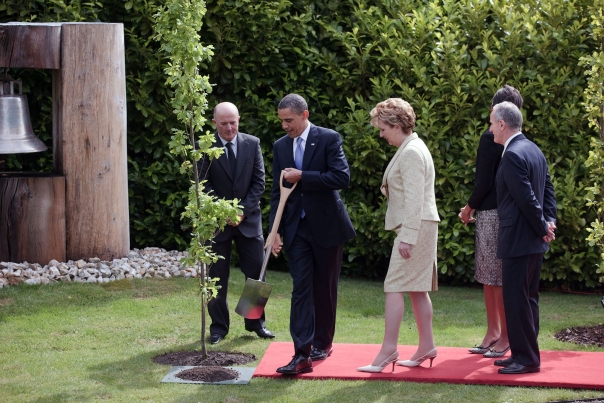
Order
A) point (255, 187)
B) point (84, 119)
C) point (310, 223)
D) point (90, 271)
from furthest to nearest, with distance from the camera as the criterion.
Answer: point (84, 119) < point (90, 271) < point (255, 187) < point (310, 223)

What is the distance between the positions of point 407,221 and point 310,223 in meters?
0.82

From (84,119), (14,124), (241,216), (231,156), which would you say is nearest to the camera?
(241,216)

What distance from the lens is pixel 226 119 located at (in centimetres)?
773

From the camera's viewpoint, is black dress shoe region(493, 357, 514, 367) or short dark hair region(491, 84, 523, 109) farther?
short dark hair region(491, 84, 523, 109)

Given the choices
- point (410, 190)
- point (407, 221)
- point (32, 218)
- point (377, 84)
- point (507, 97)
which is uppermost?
point (377, 84)

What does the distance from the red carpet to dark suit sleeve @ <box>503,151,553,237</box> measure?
3.56 ft

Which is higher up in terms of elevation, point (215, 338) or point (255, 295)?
point (255, 295)

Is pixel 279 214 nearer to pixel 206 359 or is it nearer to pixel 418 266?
pixel 418 266

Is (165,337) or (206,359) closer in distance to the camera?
(206,359)

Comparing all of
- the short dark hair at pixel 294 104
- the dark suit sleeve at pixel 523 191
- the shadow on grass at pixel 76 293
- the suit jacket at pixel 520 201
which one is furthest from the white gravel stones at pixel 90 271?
the dark suit sleeve at pixel 523 191

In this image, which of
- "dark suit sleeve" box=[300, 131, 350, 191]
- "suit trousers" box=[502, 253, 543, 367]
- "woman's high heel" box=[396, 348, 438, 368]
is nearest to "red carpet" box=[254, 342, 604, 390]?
"woman's high heel" box=[396, 348, 438, 368]

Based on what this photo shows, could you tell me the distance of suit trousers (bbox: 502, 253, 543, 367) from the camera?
6.55m

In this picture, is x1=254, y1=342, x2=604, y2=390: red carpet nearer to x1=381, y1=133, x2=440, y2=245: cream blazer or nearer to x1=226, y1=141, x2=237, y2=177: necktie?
x1=381, y1=133, x2=440, y2=245: cream blazer

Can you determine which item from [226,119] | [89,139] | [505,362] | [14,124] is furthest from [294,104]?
[14,124]
